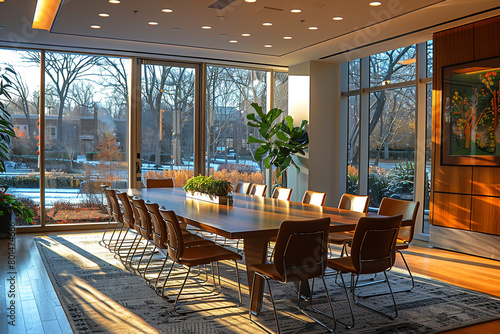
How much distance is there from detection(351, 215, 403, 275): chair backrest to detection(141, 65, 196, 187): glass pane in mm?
6098

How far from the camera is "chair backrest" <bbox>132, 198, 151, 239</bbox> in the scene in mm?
5074

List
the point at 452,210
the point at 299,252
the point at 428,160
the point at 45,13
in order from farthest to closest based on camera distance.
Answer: the point at 428,160
the point at 452,210
the point at 45,13
the point at 299,252

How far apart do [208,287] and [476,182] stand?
411 centimetres

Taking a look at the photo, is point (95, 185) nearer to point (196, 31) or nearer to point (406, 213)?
point (196, 31)

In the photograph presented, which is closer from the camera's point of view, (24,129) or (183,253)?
(183,253)

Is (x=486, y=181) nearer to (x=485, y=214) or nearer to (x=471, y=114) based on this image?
(x=485, y=214)

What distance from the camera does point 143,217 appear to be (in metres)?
5.26

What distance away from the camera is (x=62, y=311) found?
420 centimetres

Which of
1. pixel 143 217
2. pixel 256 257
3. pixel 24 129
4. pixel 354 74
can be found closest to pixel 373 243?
pixel 256 257

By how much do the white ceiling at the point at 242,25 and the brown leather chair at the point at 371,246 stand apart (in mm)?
3001

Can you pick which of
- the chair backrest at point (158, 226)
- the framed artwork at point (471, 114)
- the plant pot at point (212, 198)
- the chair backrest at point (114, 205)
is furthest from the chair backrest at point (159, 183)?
the framed artwork at point (471, 114)

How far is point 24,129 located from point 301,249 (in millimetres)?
6654

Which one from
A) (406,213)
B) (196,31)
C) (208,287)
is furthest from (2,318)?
(196,31)

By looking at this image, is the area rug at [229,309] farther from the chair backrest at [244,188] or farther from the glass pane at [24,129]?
the glass pane at [24,129]
